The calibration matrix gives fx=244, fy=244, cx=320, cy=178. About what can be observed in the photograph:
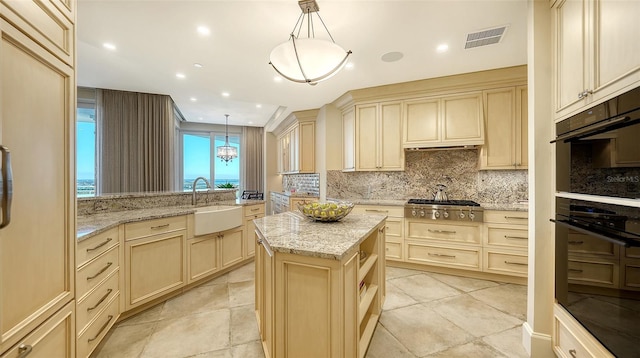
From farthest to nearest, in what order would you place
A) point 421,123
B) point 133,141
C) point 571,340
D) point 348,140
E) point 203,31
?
point 133,141
point 348,140
point 421,123
point 203,31
point 571,340

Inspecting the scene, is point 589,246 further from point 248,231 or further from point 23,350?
point 248,231

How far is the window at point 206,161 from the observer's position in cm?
725

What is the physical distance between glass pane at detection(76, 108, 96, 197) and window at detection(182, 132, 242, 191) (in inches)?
90.7

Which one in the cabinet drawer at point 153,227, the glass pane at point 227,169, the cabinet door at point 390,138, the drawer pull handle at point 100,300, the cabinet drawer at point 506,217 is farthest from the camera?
the glass pane at point 227,169

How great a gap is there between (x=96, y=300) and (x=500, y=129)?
449 centimetres

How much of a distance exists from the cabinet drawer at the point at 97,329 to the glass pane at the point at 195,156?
5536 mm

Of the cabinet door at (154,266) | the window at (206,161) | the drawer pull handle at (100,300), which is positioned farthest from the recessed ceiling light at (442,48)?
the window at (206,161)

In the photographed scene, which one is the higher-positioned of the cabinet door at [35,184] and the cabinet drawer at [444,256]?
the cabinet door at [35,184]

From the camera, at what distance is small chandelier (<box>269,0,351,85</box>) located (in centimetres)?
166

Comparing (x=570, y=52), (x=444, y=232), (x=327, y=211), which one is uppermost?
(x=570, y=52)

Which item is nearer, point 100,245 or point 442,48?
point 100,245

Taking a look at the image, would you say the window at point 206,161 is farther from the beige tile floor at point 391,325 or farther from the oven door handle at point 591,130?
the oven door handle at point 591,130

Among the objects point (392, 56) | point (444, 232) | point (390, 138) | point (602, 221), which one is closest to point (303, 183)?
point (390, 138)

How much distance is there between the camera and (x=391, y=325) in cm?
211
